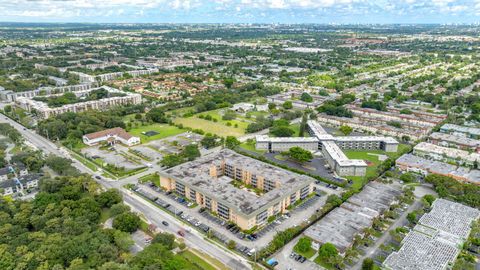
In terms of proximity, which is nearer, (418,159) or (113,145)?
(418,159)

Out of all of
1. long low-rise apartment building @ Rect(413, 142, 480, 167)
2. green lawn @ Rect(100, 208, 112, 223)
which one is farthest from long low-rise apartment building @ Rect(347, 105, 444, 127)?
green lawn @ Rect(100, 208, 112, 223)

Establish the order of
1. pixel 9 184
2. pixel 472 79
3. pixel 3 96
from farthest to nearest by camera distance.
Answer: pixel 472 79 < pixel 3 96 < pixel 9 184

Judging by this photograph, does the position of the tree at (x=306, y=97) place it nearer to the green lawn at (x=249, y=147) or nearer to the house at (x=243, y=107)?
the house at (x=243, y=107)

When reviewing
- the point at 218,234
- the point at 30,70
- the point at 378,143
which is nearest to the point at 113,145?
the point at 218,234

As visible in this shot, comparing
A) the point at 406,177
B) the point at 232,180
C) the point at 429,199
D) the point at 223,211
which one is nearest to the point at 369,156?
the point at 406,177

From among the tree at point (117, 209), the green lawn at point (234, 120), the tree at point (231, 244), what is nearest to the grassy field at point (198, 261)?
the tree at point (231, 244)

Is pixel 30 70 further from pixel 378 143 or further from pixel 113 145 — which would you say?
pixel 378 143

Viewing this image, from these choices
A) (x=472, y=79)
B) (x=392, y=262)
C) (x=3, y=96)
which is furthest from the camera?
(x=472, y=79)
